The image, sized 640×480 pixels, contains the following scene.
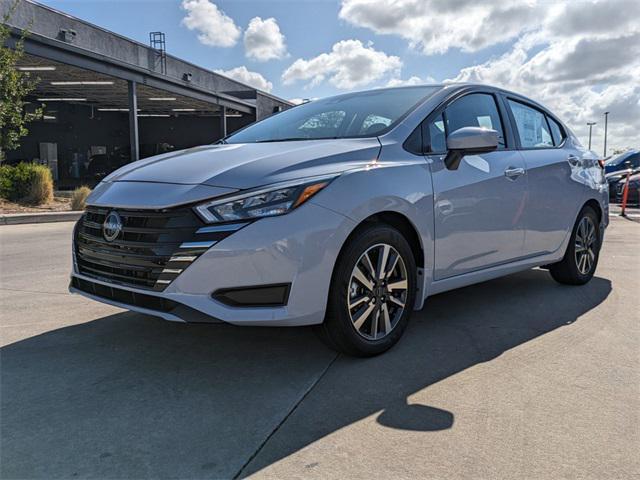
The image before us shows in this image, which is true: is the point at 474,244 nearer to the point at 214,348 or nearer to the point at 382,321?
the point at 382,321

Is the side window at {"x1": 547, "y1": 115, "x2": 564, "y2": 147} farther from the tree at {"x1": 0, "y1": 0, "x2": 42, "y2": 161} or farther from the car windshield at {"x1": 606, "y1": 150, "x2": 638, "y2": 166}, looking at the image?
the car windshield at {"x1": 606, "y1": 150, "x2": 638, "y2": 166}

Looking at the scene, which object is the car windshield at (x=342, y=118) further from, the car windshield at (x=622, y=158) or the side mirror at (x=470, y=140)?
the car windshield at (x=622, y=158)

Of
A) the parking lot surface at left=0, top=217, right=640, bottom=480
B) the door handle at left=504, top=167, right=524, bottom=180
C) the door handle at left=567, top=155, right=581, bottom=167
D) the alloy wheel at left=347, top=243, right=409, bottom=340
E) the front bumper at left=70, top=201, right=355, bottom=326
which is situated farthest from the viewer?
the door handle at left=567, top=155, right=581, bottom=167

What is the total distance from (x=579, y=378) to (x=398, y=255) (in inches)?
45.7

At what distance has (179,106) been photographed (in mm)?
29250

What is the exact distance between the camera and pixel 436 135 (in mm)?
3586

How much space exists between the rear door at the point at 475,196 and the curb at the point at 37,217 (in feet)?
29.9

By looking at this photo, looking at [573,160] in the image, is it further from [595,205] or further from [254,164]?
[254,164]

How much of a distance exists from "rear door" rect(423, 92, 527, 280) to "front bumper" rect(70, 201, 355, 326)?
3.27 ft

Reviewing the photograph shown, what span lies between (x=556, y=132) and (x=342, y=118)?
Result: 92.6 inches

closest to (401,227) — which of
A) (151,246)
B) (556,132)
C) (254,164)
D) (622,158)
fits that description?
(254,164)

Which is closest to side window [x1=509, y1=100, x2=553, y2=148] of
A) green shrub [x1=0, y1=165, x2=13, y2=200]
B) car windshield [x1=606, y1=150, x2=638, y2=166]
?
green shrub [x1=0, y1=165, x2=13, y2=200]

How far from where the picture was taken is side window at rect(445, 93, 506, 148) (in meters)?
3.79

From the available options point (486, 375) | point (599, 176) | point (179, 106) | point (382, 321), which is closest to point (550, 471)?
point (486, 375)
